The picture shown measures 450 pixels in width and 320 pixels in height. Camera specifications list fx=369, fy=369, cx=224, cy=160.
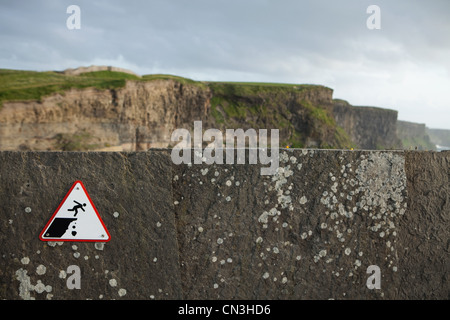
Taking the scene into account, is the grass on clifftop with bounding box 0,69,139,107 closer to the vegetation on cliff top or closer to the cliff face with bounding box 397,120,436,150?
the vegetation on cliff top

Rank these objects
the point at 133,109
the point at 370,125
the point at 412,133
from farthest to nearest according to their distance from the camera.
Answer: the point at 412,133 → the point at 370,125 → the point at 133,109

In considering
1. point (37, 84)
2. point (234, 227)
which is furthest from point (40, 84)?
point (234, 227)

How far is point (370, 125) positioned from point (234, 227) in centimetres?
12900

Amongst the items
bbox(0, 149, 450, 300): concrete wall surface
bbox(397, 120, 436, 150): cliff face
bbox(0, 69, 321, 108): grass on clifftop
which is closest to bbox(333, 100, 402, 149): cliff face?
bbox(397, 120, 436, 150): cliff face

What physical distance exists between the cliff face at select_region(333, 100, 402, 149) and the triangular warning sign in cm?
11623

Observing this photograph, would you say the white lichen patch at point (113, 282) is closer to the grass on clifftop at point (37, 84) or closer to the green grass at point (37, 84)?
the green grass at point (37, 84)

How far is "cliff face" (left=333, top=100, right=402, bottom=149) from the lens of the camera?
114500mm

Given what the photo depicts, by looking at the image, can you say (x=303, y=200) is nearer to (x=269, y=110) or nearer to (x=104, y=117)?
(x=104, y=117)

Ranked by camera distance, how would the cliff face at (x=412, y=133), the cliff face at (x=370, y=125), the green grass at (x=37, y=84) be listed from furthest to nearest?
1. the cliff face at (x=412, y=133)
2. the cliff face at (x=370, y=125)
3. the green grass at (x=37, y=84)

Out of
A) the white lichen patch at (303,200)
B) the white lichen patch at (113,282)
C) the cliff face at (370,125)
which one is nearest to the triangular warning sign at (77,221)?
the white lichen patch at (113,282)

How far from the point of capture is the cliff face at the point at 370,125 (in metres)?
114

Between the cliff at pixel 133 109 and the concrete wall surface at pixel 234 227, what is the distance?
49.0 ft

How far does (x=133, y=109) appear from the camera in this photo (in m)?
49.3

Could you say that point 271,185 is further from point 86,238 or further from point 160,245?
point 86,238
